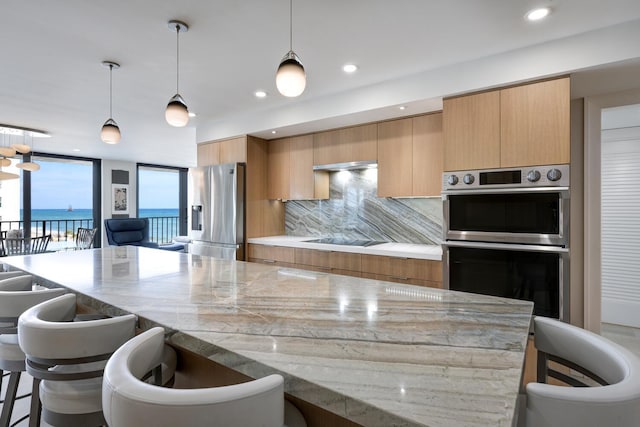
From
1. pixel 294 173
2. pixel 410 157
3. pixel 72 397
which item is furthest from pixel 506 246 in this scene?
pixel 72 397

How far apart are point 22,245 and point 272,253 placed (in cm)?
370

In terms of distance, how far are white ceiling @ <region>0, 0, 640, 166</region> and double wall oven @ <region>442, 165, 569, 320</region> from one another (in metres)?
0.75

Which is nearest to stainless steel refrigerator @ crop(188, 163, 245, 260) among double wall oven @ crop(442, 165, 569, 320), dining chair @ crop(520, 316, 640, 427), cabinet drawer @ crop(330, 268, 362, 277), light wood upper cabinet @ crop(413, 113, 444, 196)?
cabinet drawer @ crop(330, 268, 362, 277)

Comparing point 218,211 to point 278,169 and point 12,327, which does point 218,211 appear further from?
point 12,327

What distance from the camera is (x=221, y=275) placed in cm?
177

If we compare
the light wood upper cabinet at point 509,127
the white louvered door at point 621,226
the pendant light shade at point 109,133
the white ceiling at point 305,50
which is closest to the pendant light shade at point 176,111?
the white ceiling at point 305,50

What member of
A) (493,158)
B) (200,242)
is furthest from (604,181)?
(200,242)

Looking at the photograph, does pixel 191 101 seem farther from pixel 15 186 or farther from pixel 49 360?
pixel 15 186

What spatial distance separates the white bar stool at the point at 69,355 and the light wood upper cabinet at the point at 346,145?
2879 mm

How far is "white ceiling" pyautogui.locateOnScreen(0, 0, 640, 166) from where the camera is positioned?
193 centimetres

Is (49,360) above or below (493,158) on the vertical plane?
below

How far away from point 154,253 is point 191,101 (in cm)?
184

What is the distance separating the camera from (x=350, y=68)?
2.73 meters

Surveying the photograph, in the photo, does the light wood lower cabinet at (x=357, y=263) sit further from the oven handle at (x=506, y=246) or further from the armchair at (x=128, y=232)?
the armchair at (x=128, y=232)
